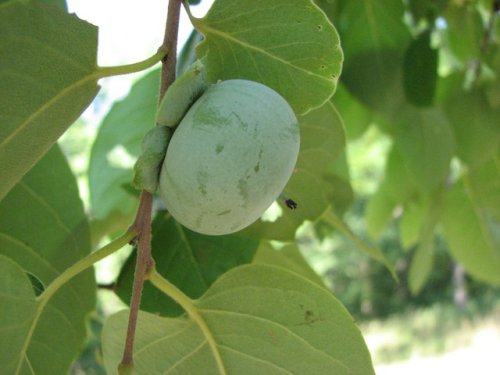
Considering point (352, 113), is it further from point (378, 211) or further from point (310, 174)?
point (310, 174)

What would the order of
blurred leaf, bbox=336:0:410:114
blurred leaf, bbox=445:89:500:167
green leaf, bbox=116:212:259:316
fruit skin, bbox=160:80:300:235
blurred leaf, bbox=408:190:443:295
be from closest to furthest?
fruit skin, bbox=160:80:300:235 → green leaf, bbox=116:212:259:316 → blurred leaf, bbox=336:0:410:114 → blurred leaf, bbox=445:89:500:167 → blurred leaf, bbox=408:190:443:295

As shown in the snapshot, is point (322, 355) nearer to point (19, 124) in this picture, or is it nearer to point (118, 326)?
point (118, 326)

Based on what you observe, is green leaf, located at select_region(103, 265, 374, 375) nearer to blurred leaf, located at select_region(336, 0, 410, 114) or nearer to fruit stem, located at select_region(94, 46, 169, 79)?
fruit stem, located at select_region(94, 46, 169, 79)

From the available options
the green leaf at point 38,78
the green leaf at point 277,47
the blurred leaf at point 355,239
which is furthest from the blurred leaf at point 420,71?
the green leaf at point 38,78

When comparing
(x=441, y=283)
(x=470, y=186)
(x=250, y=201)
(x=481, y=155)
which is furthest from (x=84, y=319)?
(x=441, y=283)

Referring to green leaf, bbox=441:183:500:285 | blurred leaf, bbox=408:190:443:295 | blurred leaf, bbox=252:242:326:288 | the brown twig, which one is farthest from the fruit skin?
green leaf, bbox=441:183:500:285

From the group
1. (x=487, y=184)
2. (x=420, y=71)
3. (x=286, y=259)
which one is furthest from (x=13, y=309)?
(x=487, y=184)
